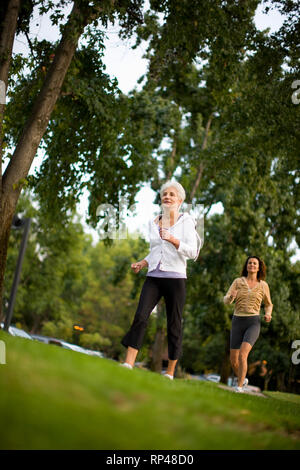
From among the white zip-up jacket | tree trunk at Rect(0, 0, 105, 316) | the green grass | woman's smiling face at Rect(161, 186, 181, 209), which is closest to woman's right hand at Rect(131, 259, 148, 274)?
the white zip-up jacket

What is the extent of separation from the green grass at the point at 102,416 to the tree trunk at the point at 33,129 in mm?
4436

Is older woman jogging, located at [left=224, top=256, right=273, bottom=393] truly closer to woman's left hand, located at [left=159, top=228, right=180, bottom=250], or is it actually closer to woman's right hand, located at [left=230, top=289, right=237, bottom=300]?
woman's right hand, located at [left=230, top=289, right=237, bottom=300]

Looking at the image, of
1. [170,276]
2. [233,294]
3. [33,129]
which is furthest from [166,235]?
[33,129]

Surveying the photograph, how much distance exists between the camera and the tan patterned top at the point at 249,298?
805cm

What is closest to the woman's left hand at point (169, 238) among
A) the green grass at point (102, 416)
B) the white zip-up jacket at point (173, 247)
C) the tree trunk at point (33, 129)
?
the white zip-up jacket at point (173, 247)

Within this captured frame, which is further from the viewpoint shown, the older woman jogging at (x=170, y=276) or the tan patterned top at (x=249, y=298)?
the tan patterned top at (x=249, y=298)

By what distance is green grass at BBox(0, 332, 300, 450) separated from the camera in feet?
7.06

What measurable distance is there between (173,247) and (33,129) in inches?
146

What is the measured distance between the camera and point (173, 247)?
19.4 feet

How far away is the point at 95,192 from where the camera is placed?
451 inches

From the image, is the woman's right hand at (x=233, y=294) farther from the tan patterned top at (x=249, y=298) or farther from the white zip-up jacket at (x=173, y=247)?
the white zip-up jacket at (x=173, y=247)

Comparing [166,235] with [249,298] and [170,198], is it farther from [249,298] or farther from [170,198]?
[249,298]

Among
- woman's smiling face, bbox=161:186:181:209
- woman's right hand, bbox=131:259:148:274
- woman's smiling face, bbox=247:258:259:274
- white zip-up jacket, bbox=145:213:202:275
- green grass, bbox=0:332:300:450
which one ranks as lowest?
green grass, bbox=0:332:300:450

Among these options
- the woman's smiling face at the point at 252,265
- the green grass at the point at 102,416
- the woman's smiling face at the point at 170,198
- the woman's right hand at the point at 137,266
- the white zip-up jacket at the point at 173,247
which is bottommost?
the green grass at the point at 102,416
